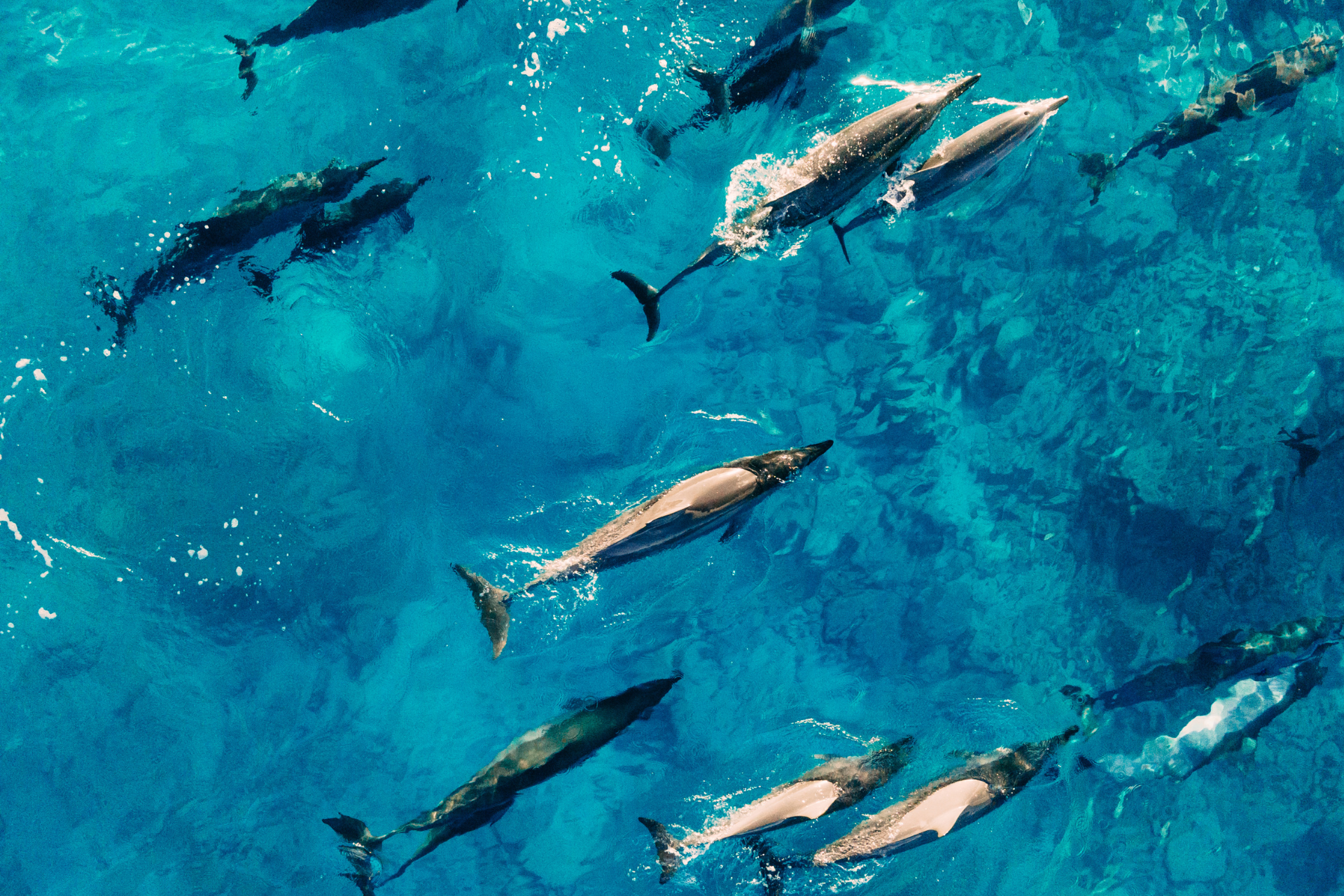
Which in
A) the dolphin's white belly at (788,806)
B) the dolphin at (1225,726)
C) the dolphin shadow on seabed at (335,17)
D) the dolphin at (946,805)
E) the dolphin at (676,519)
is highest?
the dolphin shadow on seabed at (335,17)

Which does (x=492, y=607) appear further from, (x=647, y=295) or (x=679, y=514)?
(x=647, y=295)

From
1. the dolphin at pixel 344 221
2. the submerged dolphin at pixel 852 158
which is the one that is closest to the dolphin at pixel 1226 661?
the submerged dolphin at pixel 852 158

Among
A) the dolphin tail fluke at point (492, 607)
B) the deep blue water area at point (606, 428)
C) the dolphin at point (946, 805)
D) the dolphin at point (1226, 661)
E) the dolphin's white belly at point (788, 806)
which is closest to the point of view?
the dolphin tail fluke at point (492, 607)

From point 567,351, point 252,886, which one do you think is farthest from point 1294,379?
point 252,886

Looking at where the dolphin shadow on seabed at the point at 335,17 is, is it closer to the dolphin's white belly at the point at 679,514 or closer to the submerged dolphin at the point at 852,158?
the submerged dolphin at the point at 852,158

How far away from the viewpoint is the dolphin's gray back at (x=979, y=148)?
6.39 metres

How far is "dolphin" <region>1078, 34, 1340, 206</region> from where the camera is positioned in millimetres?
7680

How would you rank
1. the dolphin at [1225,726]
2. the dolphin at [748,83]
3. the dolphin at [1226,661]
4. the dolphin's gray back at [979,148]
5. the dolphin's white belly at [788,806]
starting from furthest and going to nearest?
the dolphin at [1225,726]
the dolphin at [1226,661]
the dolphin at [748,83]
the dolphin's white belly at [788,806]
the dolphin's gray back at [979,148]

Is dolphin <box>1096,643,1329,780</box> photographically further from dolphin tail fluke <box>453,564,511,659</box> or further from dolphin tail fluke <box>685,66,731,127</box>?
dolphin tail fluke <box>685,66,731,127</box>

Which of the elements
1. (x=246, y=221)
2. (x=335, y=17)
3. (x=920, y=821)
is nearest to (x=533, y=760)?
(x=920, y=821)

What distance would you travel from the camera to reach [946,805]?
728 centimetres

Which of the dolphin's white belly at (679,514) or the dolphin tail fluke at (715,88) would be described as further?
the dolphin tail fluke at (715,88)

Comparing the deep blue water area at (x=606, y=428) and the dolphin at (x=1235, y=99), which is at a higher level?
the dolphin at (x=1235, y=99)

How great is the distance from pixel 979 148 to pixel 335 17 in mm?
5995
